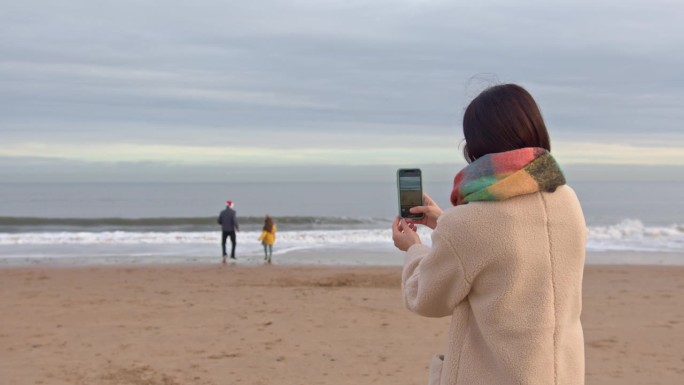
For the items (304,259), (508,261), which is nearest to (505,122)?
(508,261)

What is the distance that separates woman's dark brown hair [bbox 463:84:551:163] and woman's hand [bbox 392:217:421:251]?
1.13 ft

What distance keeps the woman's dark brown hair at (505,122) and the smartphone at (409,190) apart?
40cm

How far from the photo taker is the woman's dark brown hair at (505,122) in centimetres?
169

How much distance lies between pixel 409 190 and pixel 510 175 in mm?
543

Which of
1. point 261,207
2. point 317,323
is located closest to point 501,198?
point 317,323

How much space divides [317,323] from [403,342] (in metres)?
1.56

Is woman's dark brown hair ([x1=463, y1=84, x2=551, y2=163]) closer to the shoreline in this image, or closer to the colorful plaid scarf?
the colorful plaid scarf

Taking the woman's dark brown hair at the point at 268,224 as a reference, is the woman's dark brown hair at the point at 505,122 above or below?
above

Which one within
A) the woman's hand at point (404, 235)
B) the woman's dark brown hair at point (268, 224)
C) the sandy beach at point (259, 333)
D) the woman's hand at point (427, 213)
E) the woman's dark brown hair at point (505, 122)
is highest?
the woman's dark brown hair at point (505, 122)

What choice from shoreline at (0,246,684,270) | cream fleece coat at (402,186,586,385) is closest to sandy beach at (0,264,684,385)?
shoreline at (0,246,684,270)

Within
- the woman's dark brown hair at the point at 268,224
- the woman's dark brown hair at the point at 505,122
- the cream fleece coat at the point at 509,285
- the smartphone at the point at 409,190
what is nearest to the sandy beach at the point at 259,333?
the woman's dark brown hair at the point at 268,224

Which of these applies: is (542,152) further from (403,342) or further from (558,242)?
(403,342)

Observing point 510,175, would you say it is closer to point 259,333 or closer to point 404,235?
point 404,235

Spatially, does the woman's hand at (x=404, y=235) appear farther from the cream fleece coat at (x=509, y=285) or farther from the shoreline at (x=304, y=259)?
the shoreline at (x=304, y=259)
